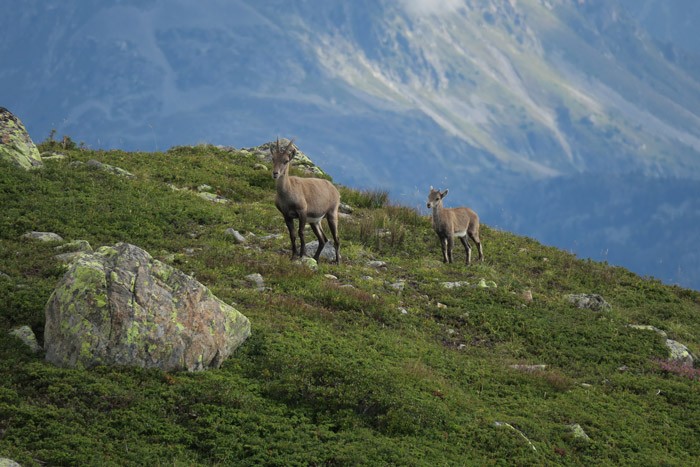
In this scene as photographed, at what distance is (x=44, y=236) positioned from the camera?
20.1m

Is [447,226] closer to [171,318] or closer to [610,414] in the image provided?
[610,414]

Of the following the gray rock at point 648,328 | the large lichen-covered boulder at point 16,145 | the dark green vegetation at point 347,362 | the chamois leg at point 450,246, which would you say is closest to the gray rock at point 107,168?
the dark green vegetation at point 347,362

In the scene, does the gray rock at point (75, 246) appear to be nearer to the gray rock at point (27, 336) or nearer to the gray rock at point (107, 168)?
the gray rock at point (27, 336)

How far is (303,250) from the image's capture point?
2233 centimetres

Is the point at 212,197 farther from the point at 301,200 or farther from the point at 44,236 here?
the point at 44,236

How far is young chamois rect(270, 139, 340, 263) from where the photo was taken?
22.5 metres

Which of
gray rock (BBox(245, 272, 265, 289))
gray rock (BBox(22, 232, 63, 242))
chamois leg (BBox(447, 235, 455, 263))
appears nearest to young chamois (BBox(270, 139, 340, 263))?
A: gray rock (BBox(245, 272, 265, 289))

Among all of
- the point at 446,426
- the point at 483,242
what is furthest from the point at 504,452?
the point at 483,242

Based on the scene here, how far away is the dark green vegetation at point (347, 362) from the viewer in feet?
39.6

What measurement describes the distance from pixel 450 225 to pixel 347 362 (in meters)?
12.6

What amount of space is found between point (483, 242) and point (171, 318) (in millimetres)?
18768

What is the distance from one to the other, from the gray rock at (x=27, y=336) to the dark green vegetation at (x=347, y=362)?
14 centimetres

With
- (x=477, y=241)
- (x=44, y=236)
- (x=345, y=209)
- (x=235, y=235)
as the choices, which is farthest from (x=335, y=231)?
(x=44, y=236)

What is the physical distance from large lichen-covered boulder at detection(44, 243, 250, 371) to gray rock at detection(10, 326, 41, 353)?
0.28m
